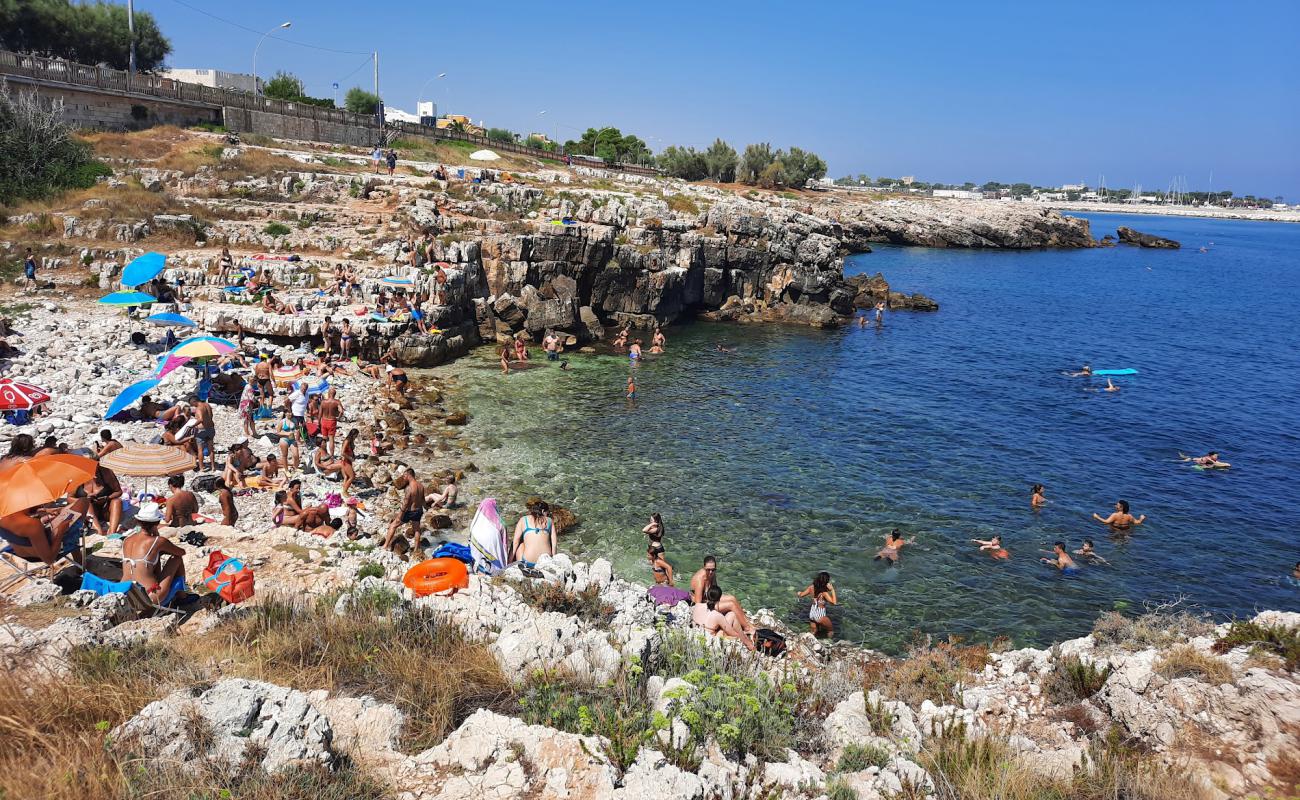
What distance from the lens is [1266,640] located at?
26.1 feet

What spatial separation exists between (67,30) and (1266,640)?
70969 millimetres

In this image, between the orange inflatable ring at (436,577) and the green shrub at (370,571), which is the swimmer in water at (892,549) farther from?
the green shrub at (370,571)

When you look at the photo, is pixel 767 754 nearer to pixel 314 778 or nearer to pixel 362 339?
pixel 314 778

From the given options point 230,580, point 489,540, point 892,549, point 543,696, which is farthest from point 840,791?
point 892,549

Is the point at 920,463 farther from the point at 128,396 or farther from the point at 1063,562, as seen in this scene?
the point at 128,396

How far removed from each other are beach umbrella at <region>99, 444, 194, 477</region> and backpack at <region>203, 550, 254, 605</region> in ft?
14.1

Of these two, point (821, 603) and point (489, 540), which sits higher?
point (489, 540)

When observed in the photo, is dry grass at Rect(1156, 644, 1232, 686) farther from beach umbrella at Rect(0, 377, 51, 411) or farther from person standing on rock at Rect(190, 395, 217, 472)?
beach umbrella at Rect(0, 377, 51, 411)

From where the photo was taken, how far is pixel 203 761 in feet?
15.2

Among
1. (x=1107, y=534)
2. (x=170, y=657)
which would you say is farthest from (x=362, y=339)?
(x=1107, y=534)

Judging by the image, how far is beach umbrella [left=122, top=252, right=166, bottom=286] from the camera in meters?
19.3

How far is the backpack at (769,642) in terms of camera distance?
10.2 m

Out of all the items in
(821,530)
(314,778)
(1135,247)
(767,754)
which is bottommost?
(821,530)

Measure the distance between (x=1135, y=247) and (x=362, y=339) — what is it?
120 meters
